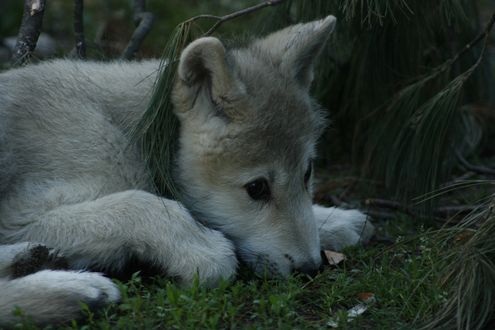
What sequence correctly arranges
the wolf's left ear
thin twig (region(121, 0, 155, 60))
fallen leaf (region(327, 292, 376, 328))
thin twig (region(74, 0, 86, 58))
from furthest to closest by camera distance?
thin twig (region(121, 0, 155, 60)) < thin twig (region(74, 0, 86, 58)) < the wolf's left ear < fallen leaf (region(327, 292, 376, 328))

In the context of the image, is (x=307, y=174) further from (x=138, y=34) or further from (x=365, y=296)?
(x=138, y=34)

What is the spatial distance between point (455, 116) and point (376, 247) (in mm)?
1117

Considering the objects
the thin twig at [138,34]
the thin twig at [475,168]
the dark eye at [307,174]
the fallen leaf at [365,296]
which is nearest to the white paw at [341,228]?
the dark eye at [307,174]

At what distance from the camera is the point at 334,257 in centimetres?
505

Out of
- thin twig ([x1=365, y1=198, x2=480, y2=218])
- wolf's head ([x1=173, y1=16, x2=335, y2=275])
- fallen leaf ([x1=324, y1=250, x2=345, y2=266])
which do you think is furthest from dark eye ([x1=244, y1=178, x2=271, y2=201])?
thin twig ([x1=365, y1=198, x2=480, y2=218])

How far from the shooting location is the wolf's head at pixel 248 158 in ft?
15.2

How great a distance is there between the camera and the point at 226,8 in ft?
32.0

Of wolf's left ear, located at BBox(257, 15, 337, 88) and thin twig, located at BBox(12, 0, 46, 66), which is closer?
wolf's left ear, located at BBox(257, 15, 337, 88)

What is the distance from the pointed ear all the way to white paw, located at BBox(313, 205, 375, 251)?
4.17ft

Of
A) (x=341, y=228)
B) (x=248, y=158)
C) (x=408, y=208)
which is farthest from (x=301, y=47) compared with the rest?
(x=408, y=208)

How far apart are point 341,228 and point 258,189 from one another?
3.25ft

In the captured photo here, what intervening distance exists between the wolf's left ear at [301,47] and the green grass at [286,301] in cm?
121

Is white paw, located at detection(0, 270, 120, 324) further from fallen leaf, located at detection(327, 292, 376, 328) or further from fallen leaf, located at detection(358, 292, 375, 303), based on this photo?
fallen leaf, located at detection(358, 292, 375, 303)

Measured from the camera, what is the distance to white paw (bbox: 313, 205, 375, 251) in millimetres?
5418
